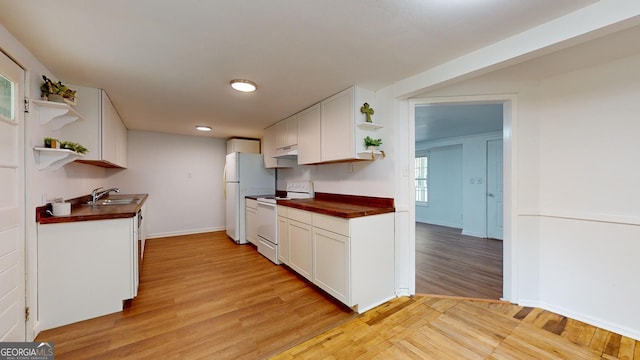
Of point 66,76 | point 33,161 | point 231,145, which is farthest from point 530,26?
point 231,145

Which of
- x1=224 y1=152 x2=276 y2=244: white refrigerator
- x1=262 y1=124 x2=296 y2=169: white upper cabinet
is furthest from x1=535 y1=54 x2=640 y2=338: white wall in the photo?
x1=224 y1=152 x2=276 y2=244: white refrigerator

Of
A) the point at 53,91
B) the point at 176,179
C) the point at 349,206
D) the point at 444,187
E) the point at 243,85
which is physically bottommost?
the point at 349,206

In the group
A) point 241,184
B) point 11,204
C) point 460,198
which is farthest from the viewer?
point 460,198

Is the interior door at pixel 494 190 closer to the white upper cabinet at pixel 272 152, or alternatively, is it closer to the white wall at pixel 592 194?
the white wall at pixel 592 194

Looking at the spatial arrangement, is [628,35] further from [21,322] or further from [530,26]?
[21,322]

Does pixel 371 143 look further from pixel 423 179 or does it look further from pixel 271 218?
pixel 423 179

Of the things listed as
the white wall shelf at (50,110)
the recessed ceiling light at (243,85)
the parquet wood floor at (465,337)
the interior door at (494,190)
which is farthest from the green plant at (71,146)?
the interior door at (494,190)

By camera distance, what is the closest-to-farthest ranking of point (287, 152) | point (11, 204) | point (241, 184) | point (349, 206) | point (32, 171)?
point (11, 204), point (32, 171), point (349, 206), point (287, 152), point (241, 184)

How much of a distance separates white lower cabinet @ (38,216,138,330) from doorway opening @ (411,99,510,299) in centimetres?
292

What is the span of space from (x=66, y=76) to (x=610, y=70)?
15.4 ft

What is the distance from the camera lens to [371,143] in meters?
2.51

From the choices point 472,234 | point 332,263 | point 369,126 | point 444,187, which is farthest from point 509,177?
point 444,187

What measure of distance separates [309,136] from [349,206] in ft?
3.69

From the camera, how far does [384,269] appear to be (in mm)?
2404
